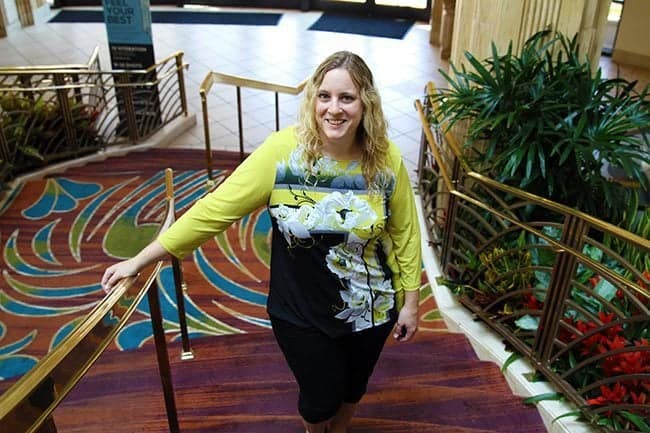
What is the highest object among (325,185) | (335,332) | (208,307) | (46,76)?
(325,185)

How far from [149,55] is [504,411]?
581cm

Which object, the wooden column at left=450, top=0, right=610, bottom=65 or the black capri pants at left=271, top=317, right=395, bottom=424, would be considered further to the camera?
the wooden column at left=450, top=0, right=610, bottom=65

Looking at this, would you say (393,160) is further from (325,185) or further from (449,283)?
(449,283)

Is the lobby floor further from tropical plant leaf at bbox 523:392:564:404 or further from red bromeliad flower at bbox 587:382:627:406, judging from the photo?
red bromeliad flower at bbox 587:382:627:406

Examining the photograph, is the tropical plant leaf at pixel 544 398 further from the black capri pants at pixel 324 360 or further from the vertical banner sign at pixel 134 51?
the vertical banner sign at pixel 134 51

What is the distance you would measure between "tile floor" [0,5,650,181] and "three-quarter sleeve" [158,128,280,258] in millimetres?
5175

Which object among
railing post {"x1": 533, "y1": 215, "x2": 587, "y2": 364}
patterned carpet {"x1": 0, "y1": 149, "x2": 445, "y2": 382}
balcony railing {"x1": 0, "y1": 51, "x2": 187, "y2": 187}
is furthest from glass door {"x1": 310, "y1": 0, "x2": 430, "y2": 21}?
railing post {"x1": 533, "y1": 215, "x2": 587, "y2": 364}

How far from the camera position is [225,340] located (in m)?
3.33

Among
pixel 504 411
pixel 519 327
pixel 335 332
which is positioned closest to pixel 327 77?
pixel 335 332

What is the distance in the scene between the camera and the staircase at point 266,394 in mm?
2449

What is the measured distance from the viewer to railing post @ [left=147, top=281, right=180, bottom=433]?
2141 mm

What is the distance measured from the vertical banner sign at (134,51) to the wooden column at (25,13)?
5502 mm

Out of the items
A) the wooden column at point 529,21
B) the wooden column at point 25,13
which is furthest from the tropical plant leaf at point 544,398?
the wooden column at point 25,13

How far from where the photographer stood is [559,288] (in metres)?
2.94
